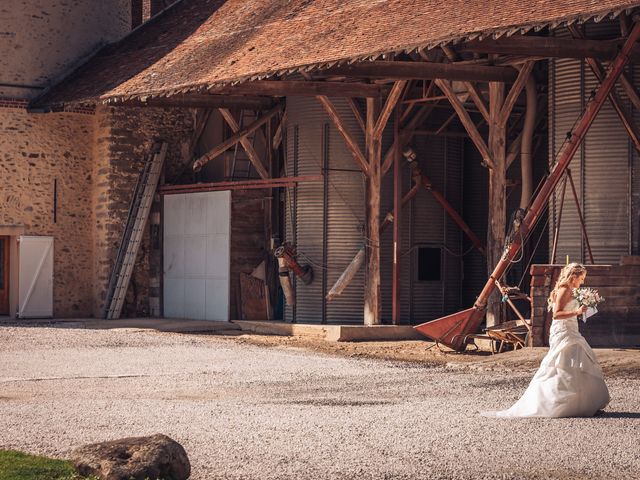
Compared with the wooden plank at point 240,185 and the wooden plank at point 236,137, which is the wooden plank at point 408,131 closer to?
the wooden plank at point 240,185

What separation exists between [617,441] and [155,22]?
19639 mm

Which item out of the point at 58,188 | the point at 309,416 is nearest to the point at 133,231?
the point at 58,188

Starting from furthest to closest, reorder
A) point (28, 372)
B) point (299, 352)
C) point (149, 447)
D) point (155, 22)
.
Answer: point (155, 22) < point (299, 352) < point (28, 372) < point (149, 447)

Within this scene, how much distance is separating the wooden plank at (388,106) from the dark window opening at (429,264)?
2455 mm

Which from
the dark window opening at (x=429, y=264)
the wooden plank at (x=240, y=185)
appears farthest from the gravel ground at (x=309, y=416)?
the wooden plank at (x=240, y=185)

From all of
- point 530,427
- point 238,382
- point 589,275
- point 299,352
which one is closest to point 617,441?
point 530,427

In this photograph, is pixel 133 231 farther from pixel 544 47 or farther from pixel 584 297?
pixel 584 297

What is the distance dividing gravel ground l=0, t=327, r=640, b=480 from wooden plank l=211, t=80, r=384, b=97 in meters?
4.33

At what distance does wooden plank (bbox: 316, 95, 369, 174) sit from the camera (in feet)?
64.7

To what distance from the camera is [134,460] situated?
7.09 metres

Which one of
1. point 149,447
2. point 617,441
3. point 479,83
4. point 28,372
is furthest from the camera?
point 479,83

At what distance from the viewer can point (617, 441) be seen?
9.17m

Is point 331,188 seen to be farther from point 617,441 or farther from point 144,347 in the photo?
point 617,441

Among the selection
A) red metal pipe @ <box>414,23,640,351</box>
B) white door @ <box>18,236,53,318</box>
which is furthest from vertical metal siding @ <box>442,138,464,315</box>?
white door @ <box>18,236,53,318</box>
